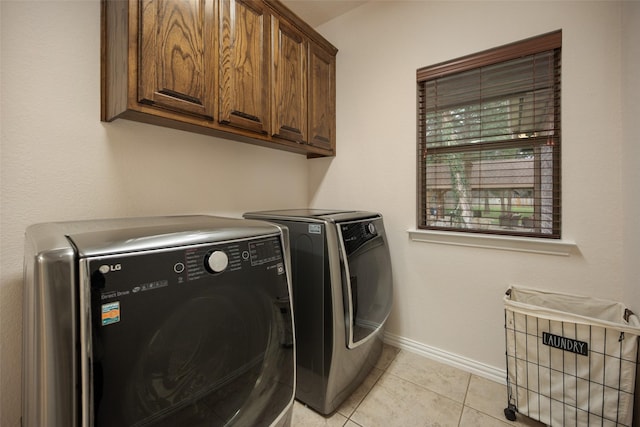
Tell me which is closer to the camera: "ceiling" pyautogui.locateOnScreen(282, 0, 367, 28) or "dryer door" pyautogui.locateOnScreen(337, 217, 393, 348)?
"dryer door" pyautogui.locateOnScreen(337, 217, 393, 348)

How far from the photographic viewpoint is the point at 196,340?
724mm

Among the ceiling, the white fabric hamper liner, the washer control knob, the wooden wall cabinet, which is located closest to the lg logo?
the washer control knob

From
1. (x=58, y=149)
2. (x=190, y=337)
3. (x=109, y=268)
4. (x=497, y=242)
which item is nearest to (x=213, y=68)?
(x=58, y=149)

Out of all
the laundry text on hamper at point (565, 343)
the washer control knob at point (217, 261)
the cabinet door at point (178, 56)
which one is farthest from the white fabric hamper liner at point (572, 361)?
the cabinet door at point (178, 56)

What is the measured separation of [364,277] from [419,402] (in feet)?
2.38

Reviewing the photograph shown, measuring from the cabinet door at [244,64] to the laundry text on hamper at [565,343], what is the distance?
1.77 metres

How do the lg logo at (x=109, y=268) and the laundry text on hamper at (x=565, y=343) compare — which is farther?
the laundry text on hamper at (x=565, y=343)

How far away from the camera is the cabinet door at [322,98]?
6.19ft

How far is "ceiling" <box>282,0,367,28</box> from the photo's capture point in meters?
1.96

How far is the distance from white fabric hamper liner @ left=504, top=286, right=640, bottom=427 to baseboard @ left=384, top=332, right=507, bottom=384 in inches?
10.6

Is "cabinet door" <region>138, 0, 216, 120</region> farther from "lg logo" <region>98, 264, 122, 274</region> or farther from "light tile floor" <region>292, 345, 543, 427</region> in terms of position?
"light tile floor" <region>292, 345, 543, 427</region>

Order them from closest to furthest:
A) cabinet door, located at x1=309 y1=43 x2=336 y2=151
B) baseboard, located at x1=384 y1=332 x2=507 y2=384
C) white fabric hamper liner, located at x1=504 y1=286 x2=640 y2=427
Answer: white fabric hamper liner, located at x1=504 y1=286 x2=640 y2=427
baseboard, located at x1=384 y1=332 x2=507 y2=384
cabinet door, located at x1=309 y1=43 x2=336 y2=151

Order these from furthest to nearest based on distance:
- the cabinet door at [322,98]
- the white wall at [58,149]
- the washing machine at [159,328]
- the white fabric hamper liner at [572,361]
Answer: the cabinet door at [322,98] < the white fabric hamper liner at [572,361] < the white wall at [58,149] < the washing machine at [159,328]

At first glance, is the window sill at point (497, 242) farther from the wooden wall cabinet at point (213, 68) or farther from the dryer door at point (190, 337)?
the dryer door at point (190, 337)
